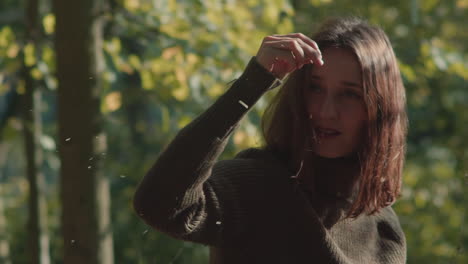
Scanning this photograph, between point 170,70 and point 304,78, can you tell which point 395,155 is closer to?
point 304,78

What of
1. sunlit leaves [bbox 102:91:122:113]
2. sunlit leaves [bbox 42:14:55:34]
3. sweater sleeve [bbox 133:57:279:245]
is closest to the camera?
sweater sleeve [bbox 133:57:279:245]

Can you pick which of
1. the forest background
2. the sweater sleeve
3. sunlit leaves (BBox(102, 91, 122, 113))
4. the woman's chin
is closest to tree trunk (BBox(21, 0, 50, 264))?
the forest background

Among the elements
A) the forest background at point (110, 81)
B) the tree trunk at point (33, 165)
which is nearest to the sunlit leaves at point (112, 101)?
the forest background at point (110, 81)

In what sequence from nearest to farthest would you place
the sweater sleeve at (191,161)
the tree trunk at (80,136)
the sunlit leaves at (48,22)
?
1. the sweater sleeve at (191,161)
2. the tree trunk at (80,136)
3. the sunlit leaves at (48,22)

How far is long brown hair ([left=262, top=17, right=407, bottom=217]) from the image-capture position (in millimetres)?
1987

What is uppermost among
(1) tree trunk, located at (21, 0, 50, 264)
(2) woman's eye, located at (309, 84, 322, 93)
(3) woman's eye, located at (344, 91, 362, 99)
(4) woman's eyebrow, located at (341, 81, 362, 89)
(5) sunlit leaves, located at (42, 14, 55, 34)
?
(4) woman's eyebrow, located at (341, 81, 362, 89)

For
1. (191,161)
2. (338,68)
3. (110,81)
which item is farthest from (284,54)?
(110,81)

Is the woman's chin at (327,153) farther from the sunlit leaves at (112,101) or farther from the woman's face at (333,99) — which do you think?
the sunlit leaves at (112,101)

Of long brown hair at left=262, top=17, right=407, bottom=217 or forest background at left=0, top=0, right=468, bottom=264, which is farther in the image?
forest background at left=0, top=0, right=468, bottom=264

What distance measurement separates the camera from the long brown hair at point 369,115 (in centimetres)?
199

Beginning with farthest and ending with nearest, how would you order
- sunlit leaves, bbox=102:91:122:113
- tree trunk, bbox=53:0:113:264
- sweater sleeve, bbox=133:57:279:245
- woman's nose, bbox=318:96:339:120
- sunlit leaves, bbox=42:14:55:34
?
1. sunlit leaves, bbox=102:91:122:113
2. sunlit leaves, bbox=42:14:55:34
3. tree trunk, bbox=53:0:113:264
4. woman's nose, bbox=318:96:339:120
5. sweater sleeve, bbox=133:57:279:245

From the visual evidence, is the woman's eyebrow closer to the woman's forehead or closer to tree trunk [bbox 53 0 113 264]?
the woman's forehead

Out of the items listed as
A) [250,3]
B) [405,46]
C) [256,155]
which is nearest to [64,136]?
[256,155]

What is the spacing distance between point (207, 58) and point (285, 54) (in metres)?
1.84
